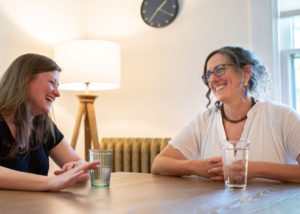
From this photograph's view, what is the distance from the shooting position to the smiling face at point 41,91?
1.50 metres

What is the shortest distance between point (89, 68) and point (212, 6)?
45.2 inches

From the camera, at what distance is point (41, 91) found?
1516mm

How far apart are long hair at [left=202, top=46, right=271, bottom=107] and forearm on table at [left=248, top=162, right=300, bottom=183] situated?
1.90 ft

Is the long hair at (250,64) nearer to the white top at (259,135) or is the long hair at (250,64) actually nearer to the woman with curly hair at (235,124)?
the woman with curly hair at (235,124)

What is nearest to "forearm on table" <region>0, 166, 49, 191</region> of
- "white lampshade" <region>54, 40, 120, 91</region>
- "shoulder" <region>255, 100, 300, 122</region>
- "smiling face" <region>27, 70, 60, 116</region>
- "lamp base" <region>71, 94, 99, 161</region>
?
"smiling face" <region>27, 70, 60, 116</region>

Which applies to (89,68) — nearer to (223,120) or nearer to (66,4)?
(66,4)

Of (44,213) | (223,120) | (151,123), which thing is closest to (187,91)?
(151,123)

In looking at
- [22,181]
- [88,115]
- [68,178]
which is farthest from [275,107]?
[88,115]

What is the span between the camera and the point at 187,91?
311cm

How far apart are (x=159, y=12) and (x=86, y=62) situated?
33.5 inches

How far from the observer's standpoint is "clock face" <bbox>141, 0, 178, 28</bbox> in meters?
3.17

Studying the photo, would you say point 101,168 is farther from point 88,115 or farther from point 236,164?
point 88,115

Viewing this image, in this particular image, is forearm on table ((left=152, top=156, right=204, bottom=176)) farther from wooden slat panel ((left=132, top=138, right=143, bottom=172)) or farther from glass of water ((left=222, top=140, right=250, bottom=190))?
wooden slat panel ((left=132, top=138, right=143, bottom=172))

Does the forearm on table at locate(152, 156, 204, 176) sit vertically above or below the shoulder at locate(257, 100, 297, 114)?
below
